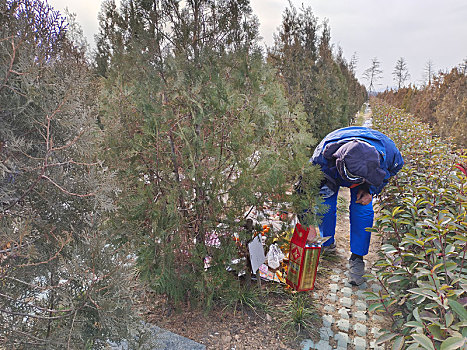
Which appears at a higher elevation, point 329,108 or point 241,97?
point 329,108

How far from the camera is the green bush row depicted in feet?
4.72

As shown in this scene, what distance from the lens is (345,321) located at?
97.6 inches

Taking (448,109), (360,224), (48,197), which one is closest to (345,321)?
(360,224)

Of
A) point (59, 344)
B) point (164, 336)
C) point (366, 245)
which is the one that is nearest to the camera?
point (59, 344)

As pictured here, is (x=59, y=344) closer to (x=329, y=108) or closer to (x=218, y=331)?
(x=218, y=331)

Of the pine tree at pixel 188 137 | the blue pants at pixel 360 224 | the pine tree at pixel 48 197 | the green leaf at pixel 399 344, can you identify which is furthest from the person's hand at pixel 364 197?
the pine tree at pixel 48 197

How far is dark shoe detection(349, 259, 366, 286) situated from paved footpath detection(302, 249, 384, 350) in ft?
0.16

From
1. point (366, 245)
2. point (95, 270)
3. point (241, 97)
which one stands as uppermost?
point (241, 97)

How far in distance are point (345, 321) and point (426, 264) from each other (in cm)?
93

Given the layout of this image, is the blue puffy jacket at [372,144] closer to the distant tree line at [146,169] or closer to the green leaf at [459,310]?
the distant tree line at [146,169]

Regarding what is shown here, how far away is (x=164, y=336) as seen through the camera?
1.90 metres

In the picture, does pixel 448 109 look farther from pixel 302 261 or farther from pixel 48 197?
pixel 48 197

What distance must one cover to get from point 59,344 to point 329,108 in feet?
21.8

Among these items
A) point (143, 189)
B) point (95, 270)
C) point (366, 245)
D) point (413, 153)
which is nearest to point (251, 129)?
point (143, 189)
